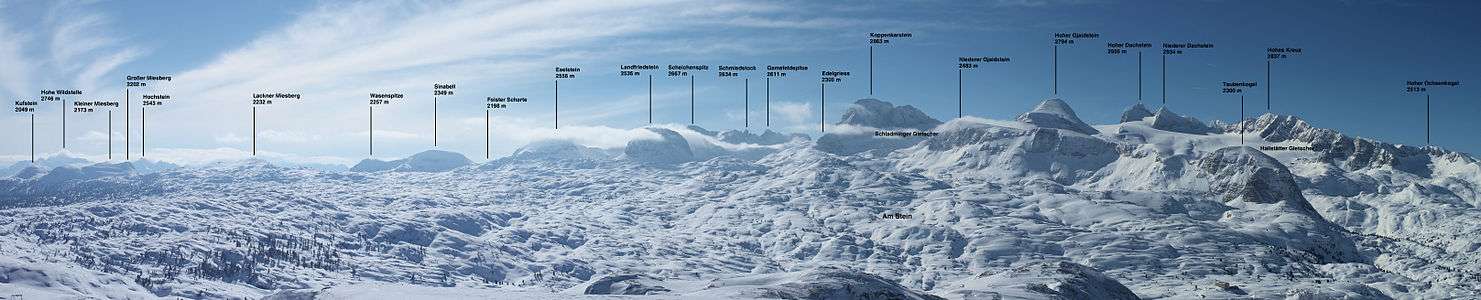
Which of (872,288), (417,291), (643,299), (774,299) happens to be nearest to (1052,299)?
(872,288)

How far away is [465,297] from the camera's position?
17400 centimetres

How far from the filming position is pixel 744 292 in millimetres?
159375

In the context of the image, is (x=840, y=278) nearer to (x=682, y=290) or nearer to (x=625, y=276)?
(x=682, y=290)

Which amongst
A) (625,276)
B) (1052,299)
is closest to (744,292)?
(625,276)

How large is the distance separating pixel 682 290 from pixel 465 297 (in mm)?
37290

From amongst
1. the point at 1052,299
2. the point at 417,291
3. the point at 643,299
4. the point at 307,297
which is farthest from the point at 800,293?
the point at 307,297

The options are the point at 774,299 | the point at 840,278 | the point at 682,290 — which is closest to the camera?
the point at 774,299

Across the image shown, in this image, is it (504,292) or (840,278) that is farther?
(504,292)

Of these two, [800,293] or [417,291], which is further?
[417,291]

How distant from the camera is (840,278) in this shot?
6619 inches

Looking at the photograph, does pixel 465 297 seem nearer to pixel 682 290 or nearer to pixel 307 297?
pixel 307 297

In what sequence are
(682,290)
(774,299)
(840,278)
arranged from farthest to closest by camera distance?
(682,290) < (840,278) < (774,299)

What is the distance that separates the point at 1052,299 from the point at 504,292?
99.1 m

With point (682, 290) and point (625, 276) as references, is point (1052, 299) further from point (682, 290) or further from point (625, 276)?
point (625, 276)
